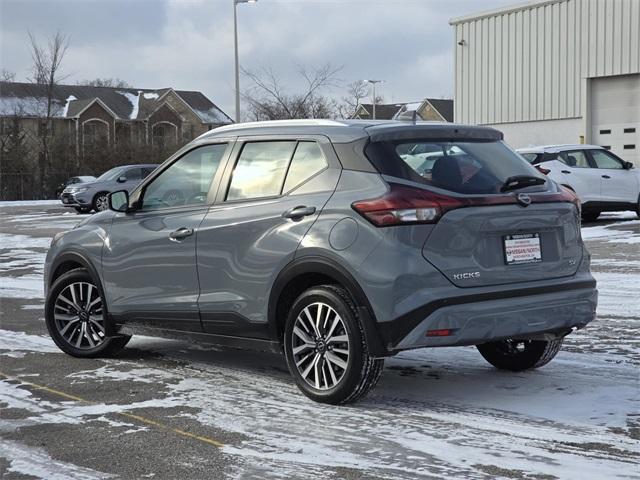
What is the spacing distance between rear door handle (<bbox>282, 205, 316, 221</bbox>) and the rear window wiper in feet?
3.75

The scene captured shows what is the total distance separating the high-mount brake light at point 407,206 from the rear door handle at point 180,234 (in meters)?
1.46

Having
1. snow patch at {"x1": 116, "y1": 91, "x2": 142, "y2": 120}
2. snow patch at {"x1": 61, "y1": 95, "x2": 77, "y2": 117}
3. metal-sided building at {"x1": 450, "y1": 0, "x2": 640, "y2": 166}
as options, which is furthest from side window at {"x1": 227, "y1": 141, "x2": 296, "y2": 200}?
snow patch at {"x1": 116, "y1": 91, "x2": 142, "y2": 120}

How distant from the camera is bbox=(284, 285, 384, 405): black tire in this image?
17.8 ft

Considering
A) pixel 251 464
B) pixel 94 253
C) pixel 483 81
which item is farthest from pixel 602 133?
pixel 251 464

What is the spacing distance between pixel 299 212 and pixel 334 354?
2.89 ft

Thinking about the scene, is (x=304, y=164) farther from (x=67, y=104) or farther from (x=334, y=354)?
(x=67, y=104)

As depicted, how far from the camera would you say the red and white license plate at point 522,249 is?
557 centimetres

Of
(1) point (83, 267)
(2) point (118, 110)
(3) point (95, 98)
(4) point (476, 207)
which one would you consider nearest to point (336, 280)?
(4) point (476, 207)

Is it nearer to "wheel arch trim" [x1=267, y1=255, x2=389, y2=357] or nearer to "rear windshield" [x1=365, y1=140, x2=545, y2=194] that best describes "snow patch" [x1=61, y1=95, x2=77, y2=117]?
"wheel arch trim" [x1=267, y1=255, x2=389, y2=357]

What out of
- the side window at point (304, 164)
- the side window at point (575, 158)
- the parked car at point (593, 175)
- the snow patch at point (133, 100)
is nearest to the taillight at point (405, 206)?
the side window at point (304, 164)

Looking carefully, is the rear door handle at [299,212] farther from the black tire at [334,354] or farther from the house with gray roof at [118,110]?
the house with gray roof at [118,110]

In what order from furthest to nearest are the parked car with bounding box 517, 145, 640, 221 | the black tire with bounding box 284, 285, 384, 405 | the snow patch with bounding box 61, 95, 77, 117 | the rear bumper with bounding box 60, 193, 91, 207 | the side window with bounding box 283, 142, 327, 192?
the snow patch with bounding box 61, 95, 77, 117
the rear bumper with bounding box 60, 193, 91, 207
the parked car with bounding box 517, 145, 640, 221
the side window with bounding box 283, 142, 327, 192
the black tire with bounding box 284, 285, 384, 405

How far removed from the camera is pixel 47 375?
6.79 m

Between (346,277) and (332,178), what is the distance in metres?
0.66
